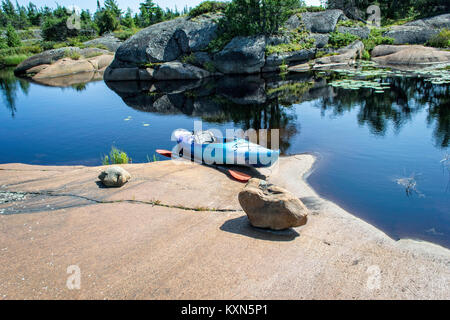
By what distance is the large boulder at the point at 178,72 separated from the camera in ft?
97.7

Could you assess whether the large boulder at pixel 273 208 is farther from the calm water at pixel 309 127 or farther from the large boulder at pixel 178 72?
the large boulder at pixel 178 72

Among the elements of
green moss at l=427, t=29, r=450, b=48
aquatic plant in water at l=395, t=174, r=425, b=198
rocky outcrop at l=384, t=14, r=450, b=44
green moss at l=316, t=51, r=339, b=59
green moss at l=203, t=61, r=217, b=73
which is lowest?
aquatic plant in water at l=395, t=174, r=425, b=198

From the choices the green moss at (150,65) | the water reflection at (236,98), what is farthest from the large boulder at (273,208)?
the green moss at (150,65)

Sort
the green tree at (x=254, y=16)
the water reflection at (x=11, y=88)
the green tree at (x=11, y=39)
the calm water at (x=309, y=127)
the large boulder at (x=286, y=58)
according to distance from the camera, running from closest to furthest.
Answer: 1. the calm water at (x=309, y=127)
2. the water reflection at (x=11, y=88)
3. the green tree at (x=254, y=16)
4. the large boulder at (x=286, y=58)
5. the green tree at (x=11, y=39)

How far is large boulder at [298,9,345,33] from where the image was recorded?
1325 inches

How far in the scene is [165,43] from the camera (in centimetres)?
3092

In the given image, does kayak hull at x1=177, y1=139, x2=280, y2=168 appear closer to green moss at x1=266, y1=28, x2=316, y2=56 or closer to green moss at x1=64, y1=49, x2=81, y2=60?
green moss at x1=266, y1=28, x2=316, y2=56

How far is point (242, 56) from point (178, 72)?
598 centimetres

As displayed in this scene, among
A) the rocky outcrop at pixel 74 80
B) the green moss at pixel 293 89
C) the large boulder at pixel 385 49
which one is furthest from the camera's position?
the large boulder at pixel 385 49

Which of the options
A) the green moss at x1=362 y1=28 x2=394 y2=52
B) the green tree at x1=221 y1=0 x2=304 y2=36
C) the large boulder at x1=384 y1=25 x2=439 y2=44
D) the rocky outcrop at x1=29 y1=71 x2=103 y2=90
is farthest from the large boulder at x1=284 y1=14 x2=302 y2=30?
the rocky outcrop at x1=29 y1=71 x2=103 y2=90

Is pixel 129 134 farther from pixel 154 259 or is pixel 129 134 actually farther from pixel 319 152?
pixel 154 259

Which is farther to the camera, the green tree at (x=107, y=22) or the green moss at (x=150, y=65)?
the green tree at (x=107, y=22)

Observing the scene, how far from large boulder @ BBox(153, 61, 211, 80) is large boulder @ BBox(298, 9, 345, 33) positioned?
41.5ft

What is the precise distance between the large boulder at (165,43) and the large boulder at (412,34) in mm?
18853
